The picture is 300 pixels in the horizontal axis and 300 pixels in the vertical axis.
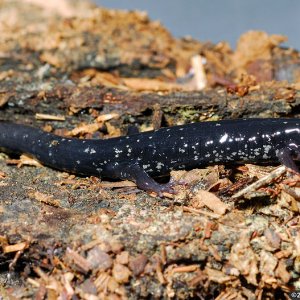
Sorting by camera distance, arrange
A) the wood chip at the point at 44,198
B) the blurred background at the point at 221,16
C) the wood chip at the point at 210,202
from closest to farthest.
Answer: the wood chip at the point at 210,202
the wood chip at the point at 44,198
the blurred background at the point at 221,16

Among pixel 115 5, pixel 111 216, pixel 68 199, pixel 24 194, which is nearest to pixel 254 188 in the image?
pixel 111 216

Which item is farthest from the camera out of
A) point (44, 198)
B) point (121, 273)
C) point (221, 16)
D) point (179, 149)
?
point (221, 16)

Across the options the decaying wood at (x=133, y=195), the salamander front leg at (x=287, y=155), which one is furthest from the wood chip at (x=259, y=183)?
the salamander front leg at (x=287, y=155)

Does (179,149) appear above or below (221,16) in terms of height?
below

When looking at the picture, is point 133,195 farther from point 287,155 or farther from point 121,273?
point 287,155

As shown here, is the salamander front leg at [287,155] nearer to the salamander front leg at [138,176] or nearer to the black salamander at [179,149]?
the black salamander at [179,149]

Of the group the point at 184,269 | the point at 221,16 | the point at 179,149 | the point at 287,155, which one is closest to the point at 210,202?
the point at 184,269

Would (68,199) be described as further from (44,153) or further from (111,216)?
(44,153)
